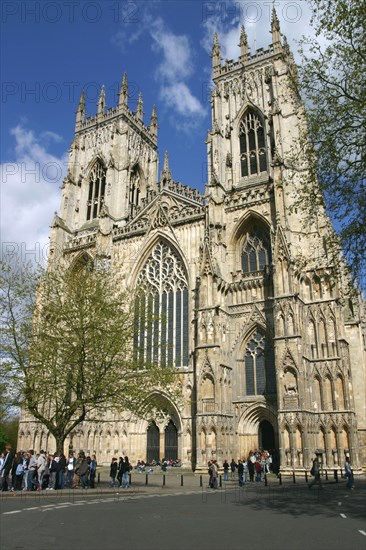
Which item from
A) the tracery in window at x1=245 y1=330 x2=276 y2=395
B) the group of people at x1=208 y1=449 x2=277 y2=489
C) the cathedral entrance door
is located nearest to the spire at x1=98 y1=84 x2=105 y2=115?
the tracery in window at x1=245 y1=330 x2=276 y2=395

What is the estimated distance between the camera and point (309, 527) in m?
9.34

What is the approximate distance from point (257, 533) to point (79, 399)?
11.4 meters

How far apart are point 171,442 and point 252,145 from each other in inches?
842

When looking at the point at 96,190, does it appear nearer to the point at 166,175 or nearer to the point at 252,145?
the point at 166,175

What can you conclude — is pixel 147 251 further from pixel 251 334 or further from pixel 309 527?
pixel 309 527

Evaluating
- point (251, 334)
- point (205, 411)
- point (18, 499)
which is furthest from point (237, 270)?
point (18, 499)

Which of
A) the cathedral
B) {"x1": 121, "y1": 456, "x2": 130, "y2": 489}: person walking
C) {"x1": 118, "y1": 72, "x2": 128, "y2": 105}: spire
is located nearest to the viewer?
{"x1": 121, "y1": 456, "x2": 130, "y2": 489}: person walking

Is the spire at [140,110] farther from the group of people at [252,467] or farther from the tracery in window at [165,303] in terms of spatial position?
the group of people at [252,467]

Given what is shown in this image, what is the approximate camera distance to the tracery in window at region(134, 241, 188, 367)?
99.2ft

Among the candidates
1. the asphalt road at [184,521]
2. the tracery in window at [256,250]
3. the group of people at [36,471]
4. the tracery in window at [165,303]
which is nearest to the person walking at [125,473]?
the group of people at [36,471]

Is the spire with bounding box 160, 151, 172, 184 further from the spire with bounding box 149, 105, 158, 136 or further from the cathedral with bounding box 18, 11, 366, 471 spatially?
the spire with bounding box 149, 105, 158, 136

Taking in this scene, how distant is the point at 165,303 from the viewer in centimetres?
3212

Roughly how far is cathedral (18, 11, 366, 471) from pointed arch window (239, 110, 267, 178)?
4.2 inches

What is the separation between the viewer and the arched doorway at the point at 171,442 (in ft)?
94.6
